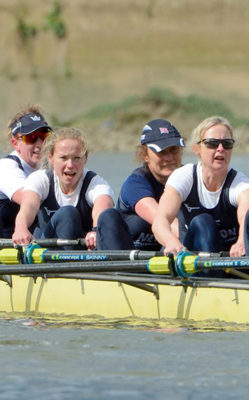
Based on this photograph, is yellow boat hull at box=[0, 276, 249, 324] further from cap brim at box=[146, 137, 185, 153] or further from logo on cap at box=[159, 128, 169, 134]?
logo on cap at box=[159, 128, 169, 134]

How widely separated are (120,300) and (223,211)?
0.94 meters

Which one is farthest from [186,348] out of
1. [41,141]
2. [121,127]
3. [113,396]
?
[121,127]

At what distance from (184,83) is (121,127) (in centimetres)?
630

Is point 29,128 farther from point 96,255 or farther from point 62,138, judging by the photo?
point 96,255

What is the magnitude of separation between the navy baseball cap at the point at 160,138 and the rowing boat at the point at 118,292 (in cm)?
93

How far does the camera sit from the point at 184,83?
4772cm

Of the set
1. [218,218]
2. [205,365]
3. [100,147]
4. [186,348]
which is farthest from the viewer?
[100,147]

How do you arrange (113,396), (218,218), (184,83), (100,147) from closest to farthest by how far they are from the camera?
1. (113,396)
2. (218,218)
3. (100,147)
4. (184,83)

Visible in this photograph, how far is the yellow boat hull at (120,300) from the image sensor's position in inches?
272

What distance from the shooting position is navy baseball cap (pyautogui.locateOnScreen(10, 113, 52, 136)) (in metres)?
8.70

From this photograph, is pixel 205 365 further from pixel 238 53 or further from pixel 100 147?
pixel 238 53

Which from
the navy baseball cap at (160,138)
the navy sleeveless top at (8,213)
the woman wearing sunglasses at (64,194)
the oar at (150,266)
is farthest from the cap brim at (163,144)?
the navy sleeveless top at (8,213)

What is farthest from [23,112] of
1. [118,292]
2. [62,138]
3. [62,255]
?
[118,292]

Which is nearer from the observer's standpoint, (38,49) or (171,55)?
(171,55)
